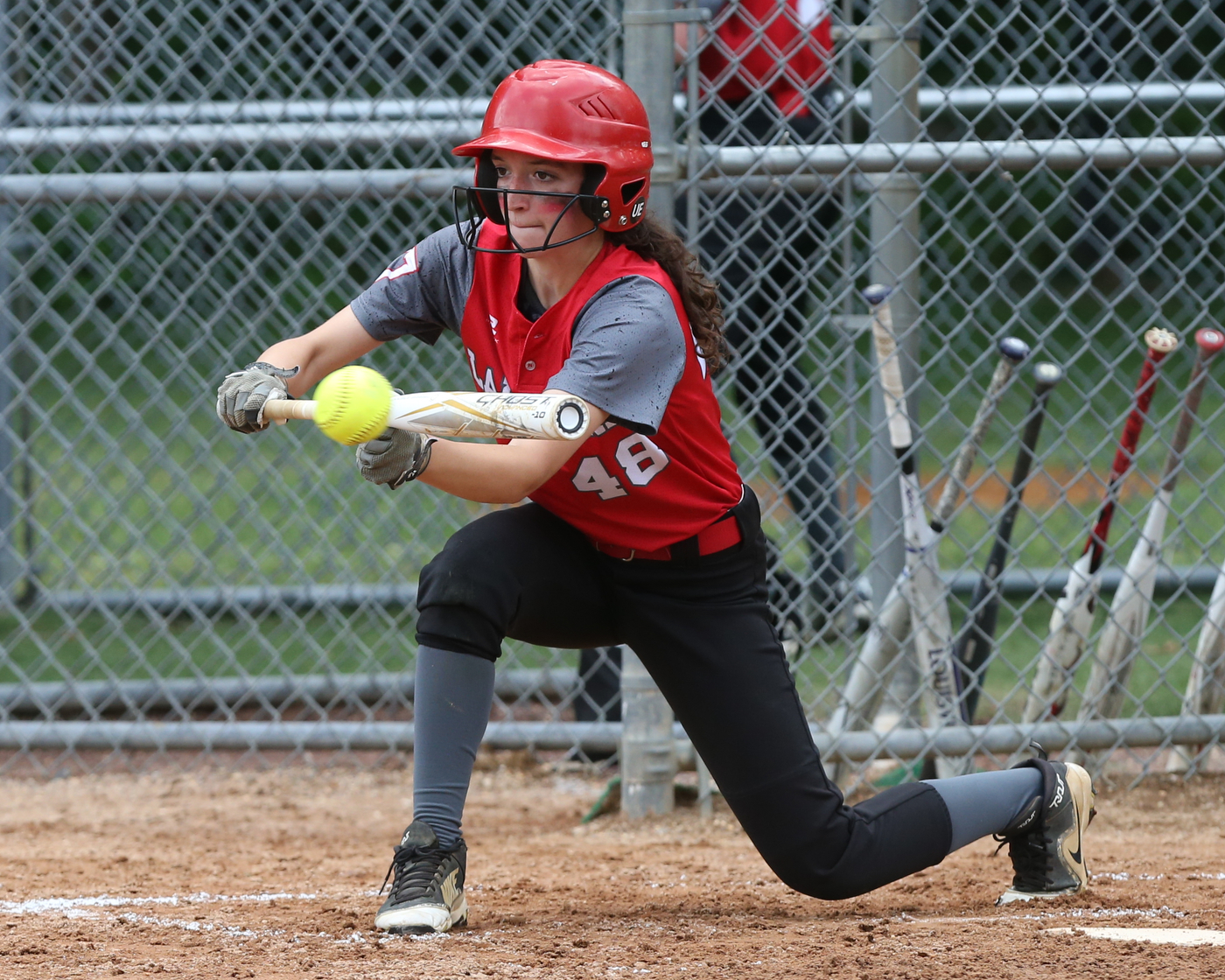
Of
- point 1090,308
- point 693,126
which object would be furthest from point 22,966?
point 1090,308

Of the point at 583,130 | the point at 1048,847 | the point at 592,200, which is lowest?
the point at 1048,847

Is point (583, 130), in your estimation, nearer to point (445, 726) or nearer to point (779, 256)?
point (445, 726)

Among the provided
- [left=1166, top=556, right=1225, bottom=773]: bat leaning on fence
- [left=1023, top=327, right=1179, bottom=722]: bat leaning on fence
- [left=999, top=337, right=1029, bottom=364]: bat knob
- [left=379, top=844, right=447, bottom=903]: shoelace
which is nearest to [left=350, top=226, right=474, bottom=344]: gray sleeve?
[left=379, top=844, right=447, bottom=903]: shoelace

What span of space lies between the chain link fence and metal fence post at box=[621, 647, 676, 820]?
0.68ft

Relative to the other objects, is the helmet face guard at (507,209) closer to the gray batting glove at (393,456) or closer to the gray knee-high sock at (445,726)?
the gray batting glove at (393,456)

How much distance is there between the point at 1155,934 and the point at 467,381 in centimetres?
335

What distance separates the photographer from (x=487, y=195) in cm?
218

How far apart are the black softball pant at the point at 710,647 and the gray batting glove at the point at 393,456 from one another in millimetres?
370

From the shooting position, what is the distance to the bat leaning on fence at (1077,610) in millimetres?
3195

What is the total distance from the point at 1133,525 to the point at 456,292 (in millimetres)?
1948

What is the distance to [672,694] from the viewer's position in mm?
2281

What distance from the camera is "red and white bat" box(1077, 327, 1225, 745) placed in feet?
10.4

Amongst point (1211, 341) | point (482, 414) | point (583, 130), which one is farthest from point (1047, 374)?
point (482, 414)

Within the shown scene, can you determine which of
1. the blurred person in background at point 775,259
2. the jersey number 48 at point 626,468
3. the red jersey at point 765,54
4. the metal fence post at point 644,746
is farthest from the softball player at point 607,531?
the red jersey at point 765,54
